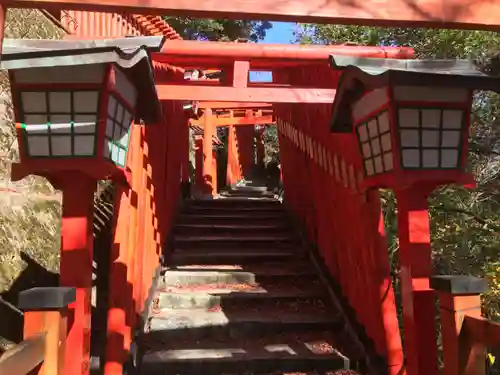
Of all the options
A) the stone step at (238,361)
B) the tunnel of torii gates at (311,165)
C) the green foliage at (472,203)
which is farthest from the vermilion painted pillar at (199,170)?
the stone step at (238,361)

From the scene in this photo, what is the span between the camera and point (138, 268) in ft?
12.2

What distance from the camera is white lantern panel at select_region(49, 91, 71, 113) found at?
2184mm

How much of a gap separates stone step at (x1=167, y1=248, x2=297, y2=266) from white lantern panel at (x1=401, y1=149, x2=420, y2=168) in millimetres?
3188

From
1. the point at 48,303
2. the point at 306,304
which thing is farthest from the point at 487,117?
the point at 48,303

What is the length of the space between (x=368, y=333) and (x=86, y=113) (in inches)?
102

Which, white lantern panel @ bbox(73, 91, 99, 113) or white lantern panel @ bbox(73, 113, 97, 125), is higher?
white lantern panel @ bbox(73, 91, 99, 113)

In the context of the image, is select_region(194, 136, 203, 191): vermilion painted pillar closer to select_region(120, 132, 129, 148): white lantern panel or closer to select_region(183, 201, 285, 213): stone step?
select_region(183, 201, 285, 213): stone step

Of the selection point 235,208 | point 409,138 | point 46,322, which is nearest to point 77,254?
point 46,322

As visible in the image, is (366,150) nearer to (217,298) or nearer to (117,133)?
(117,133)

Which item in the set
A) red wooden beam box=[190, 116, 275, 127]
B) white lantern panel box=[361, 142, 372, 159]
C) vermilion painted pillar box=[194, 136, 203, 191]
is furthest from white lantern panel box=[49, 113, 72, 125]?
red wooden beam box=[190, 116, 275, 127]

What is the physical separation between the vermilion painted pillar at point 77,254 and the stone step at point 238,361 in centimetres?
132

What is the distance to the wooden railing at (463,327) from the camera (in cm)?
209

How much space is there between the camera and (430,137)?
235 cm

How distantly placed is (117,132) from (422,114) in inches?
59.8
